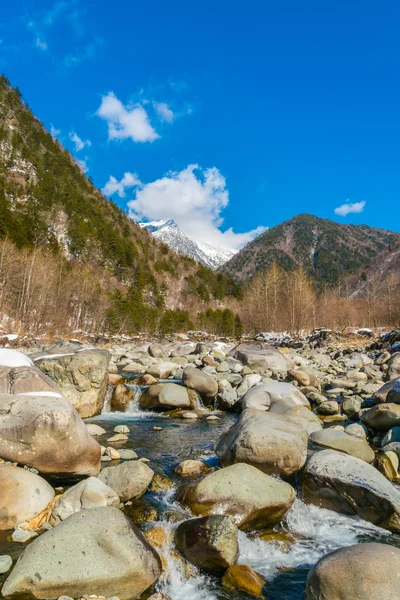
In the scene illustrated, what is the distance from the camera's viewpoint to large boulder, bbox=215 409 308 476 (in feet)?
21.0

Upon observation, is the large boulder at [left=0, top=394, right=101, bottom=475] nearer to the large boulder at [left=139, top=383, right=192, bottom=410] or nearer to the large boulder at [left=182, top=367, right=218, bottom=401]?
the large boulder at [left=139, top=383, right=192, bottom=410]

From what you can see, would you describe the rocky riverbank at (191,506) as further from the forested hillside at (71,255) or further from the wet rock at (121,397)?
the forested hillside at (71,255)

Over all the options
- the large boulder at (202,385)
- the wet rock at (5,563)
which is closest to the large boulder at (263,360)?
the large boulder at (202,385)

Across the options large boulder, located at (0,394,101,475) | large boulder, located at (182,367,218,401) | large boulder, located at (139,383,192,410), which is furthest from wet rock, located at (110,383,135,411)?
large boulder, located at (0,394,101,475)

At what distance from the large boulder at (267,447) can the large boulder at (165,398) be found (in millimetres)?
5291

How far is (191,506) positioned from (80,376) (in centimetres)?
624

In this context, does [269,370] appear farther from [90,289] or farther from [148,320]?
[148,320]

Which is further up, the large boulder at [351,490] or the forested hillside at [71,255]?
the forested hillside at [71,255]

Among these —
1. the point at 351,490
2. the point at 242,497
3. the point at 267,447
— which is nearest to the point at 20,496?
the point at 242,497

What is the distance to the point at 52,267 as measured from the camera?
49.1m

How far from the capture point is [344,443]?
307 inches

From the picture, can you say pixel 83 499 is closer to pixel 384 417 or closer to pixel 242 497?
pixel 242 497

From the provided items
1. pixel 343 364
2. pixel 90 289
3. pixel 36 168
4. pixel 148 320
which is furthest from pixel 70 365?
pixel 36 168

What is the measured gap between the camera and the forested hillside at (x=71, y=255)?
44250 millimetres
